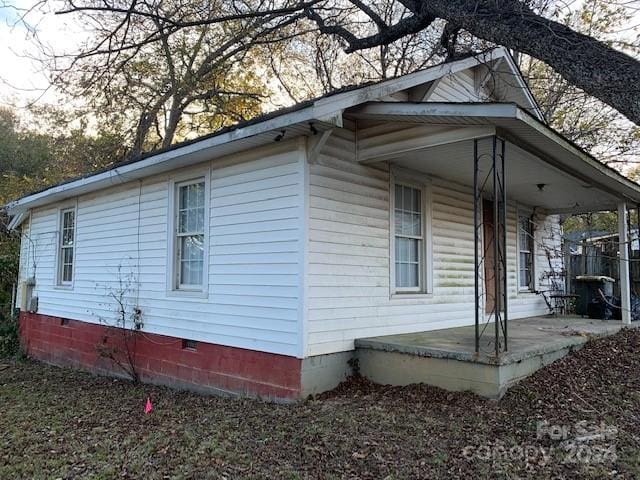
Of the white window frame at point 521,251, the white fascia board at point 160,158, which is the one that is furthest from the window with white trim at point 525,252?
the white fascia board at point 160,158

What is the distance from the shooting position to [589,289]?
10.3m

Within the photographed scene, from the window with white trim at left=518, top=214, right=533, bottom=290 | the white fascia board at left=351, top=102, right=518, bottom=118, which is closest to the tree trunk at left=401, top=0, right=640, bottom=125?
the white fascia board at left=351, top=102, right=518, bottom=118

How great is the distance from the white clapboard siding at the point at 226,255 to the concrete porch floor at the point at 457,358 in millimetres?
1078

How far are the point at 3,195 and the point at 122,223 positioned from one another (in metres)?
12.4

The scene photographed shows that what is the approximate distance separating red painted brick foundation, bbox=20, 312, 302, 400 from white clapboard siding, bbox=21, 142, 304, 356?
164 mm

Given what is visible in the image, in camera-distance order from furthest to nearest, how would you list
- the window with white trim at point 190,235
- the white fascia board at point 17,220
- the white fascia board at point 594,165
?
the white fascia board at point 17,220 < the window with white trim at point 190,235 < the white fascia board at point 594,165

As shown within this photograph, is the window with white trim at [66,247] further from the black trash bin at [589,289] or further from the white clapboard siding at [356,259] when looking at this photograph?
the black trash bin at [589,289]

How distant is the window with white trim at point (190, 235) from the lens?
276 inches

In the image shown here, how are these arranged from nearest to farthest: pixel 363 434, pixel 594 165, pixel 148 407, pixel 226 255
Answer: pixel 363 434, pixel 148 407, pixel 226 255, pixel 594 165

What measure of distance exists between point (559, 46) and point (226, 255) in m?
4.31

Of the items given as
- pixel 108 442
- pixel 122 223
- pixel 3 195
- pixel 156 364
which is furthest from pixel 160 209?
pixel 3 195

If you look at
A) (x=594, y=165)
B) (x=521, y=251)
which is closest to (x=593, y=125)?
(x=521, y=251)

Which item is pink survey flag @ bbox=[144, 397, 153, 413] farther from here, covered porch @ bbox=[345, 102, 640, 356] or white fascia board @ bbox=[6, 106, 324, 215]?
covered porch @ bbox=[345, 102, 640, 356]

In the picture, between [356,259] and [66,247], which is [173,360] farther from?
[66,247]
